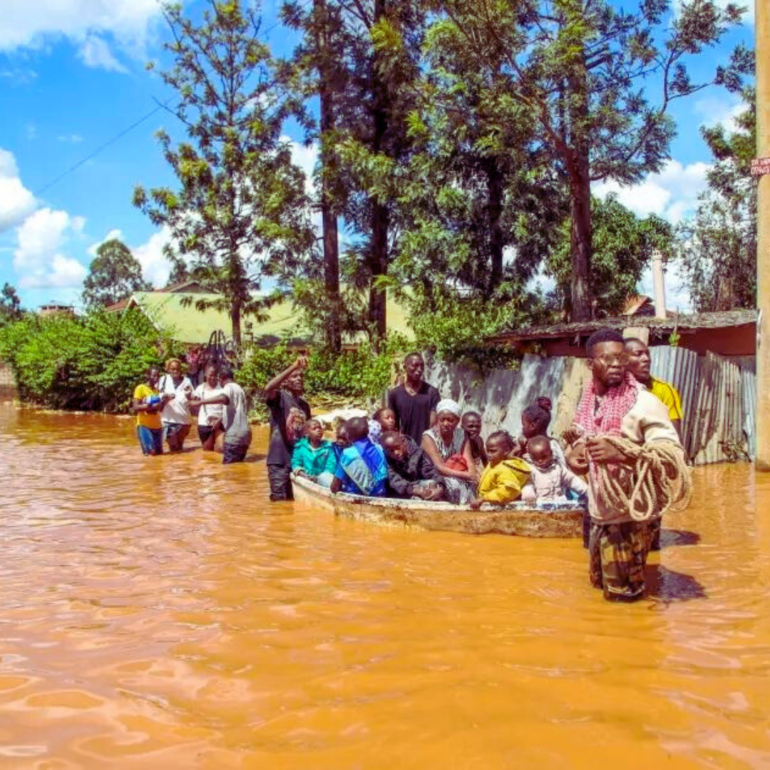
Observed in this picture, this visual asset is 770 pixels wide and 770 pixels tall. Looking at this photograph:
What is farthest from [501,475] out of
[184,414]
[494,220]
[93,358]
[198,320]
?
[198,320]

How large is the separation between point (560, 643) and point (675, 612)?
910mm

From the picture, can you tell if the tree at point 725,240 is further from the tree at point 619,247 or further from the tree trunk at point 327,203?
the tree trunk at point 327,203

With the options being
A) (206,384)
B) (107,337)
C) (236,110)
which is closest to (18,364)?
(107,337)

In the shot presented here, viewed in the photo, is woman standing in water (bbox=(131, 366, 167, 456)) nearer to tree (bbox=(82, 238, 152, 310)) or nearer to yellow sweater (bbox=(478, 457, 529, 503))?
yellow sweater (bbox=(478, 457, 529, 503))

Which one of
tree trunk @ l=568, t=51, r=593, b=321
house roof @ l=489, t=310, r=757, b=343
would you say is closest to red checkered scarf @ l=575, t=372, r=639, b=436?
house roof @ l=489, t=310, r=757, b=343

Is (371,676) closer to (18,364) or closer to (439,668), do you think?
(439,668)

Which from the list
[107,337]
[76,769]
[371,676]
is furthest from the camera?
[107,337]

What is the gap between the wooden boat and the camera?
659 cm

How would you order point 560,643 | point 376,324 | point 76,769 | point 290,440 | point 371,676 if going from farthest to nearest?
point 376,324 → point 290,440 → point 560,643 → point 371,676 → point 76,769

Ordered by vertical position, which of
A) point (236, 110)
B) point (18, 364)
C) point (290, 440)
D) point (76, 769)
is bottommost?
point (76, 769)

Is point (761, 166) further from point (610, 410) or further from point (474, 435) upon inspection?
point (610, 410)

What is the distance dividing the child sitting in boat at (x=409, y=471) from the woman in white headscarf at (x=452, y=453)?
86 millimetres

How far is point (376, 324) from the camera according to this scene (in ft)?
69.7

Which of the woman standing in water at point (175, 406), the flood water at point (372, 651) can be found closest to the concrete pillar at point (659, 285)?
the flood water at point (372, 651)
